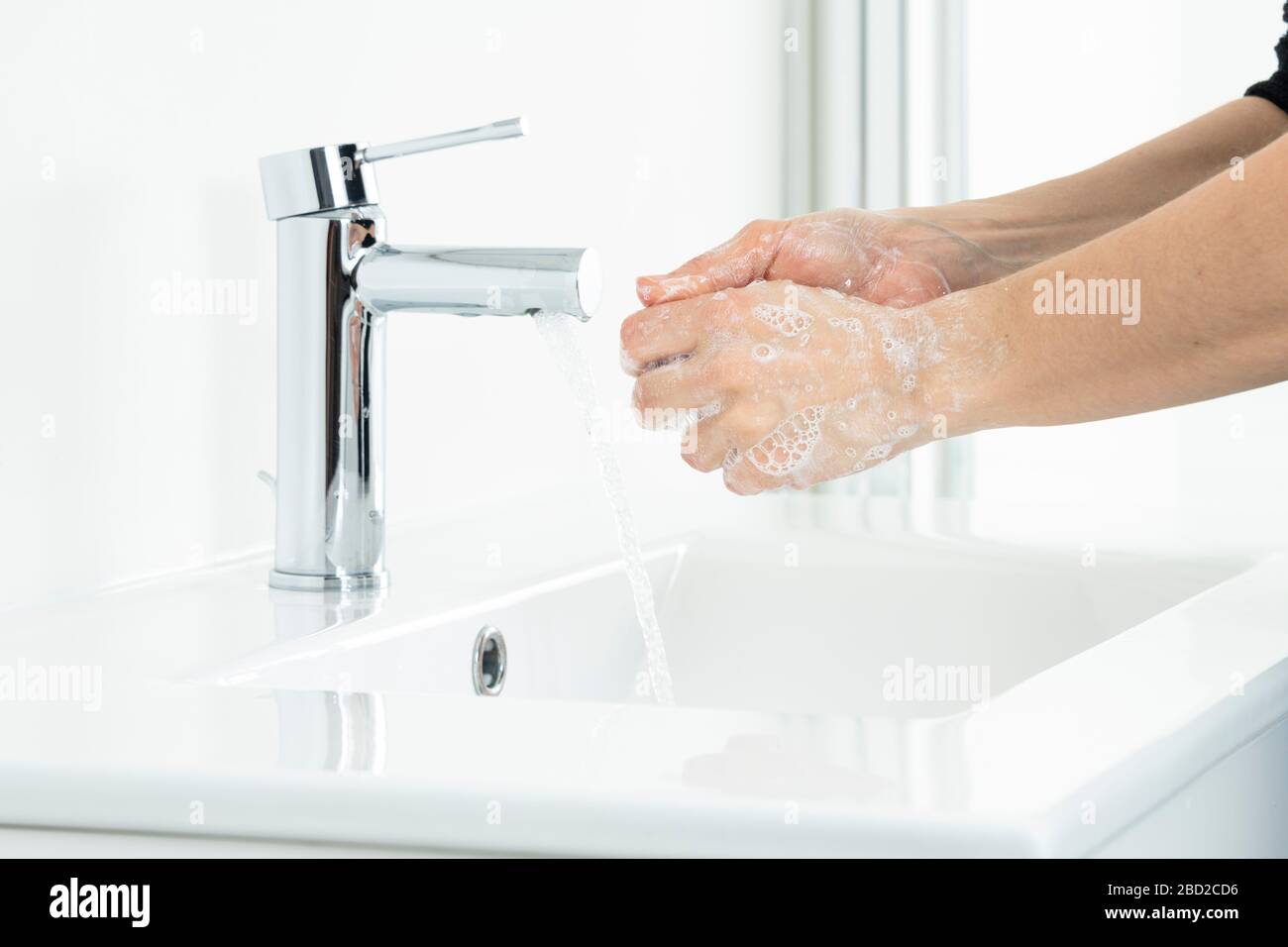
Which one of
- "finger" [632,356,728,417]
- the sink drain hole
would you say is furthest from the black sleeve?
the sink drain hole

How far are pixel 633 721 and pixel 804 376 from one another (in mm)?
225

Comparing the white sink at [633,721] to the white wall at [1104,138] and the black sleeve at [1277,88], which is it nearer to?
the black sleeve at [1277,88]

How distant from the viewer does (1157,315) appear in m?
0.54

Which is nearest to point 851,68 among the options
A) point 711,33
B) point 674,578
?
point 711,33

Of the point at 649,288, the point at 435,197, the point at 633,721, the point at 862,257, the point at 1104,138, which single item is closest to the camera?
the point at 633,721

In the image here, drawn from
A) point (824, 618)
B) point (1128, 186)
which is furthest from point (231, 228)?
point (1128, 186)

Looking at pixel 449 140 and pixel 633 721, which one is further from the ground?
pixel 449 140

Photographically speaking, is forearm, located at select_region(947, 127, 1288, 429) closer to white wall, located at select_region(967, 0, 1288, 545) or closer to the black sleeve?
the black sleeve

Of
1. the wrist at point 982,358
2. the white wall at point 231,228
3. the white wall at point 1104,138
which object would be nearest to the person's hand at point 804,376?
the wrist at point 982,358

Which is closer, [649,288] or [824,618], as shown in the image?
[649,288]

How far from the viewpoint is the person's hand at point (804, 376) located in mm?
606

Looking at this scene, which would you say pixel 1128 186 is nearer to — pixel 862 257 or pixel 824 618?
pixel 862 257

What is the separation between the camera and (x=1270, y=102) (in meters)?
0.89
